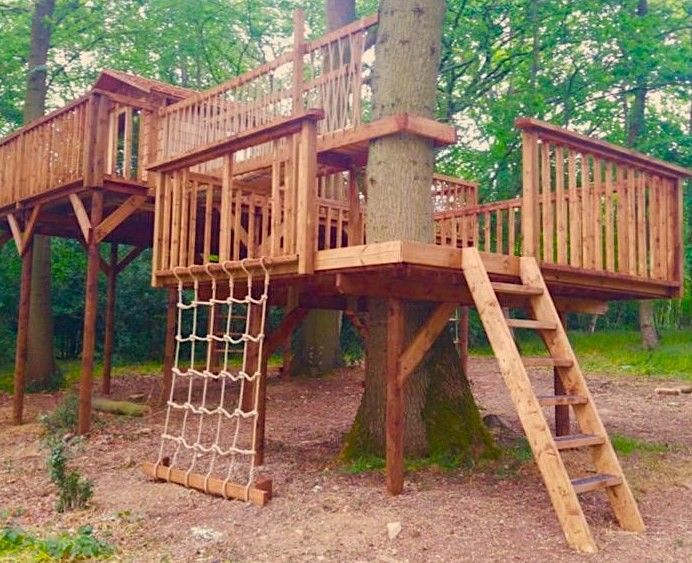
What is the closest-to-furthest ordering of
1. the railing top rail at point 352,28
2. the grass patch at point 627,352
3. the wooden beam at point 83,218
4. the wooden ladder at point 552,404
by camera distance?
the wooden ladder at point 552,404
the railing top rail at point 352,28
the wooden beam at point 83,218
the grass patch at point 627,352

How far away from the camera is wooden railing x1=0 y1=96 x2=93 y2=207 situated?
8398 mm

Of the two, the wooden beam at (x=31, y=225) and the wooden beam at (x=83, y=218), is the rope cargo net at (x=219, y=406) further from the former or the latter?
the wooden beam at (x=31, y=225)

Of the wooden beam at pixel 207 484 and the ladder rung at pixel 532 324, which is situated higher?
the ladder rung at pixel 532 324

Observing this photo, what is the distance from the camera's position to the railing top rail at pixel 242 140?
16.2 feet

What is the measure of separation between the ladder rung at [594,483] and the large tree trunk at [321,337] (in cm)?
871

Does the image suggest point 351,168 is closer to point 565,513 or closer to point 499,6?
point 565,513

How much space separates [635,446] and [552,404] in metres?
2.97

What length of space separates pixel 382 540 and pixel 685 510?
211 centimetres

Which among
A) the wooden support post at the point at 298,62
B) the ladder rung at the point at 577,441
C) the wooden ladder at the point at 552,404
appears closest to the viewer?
the wooden ladder at the point at 552,404

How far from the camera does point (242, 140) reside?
5523 mm

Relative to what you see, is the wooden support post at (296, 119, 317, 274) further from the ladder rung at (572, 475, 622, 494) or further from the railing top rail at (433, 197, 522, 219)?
the railing top rail at (433, 197, 522, 219)

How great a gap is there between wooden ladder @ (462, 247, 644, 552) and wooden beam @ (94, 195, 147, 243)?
5011 mm

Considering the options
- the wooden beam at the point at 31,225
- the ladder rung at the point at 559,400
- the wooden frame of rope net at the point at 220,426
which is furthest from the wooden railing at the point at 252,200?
the wooden beam at the point at 31,225

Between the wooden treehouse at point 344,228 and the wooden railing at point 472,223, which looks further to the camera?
the wooden railing at point 472,223
